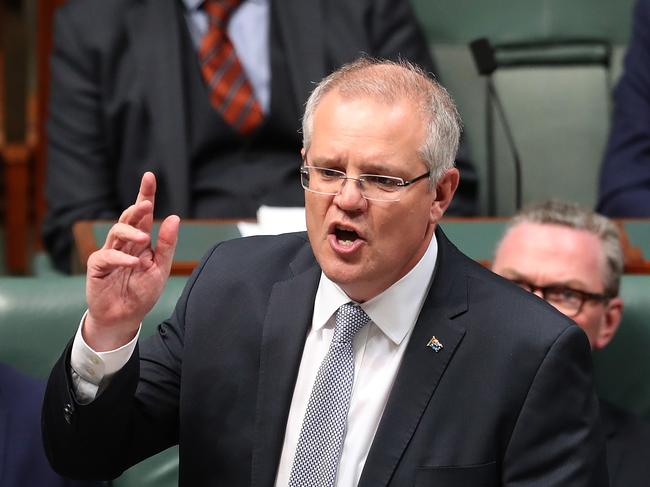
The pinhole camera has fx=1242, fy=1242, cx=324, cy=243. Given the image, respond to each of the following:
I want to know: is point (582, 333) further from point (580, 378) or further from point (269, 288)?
point (269, 288)

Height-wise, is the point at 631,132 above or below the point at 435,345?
below

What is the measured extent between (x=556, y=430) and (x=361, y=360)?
0.17 metres

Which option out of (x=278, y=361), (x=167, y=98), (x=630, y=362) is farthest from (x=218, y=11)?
(x=278, y=361)

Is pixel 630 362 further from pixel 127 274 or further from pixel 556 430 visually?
pixel 127 274

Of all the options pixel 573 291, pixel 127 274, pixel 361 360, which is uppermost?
pixel 127 274

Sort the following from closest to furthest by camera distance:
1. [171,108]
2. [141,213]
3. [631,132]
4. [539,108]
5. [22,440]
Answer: [141,213] < [22,440] < [171,108] < [631,132] < [539,108]

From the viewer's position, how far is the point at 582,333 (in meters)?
0.99

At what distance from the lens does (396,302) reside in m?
1.03

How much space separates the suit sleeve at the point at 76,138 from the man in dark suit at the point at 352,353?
0.80 metres

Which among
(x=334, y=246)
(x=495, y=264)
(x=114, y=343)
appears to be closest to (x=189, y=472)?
(x=114, y=343)

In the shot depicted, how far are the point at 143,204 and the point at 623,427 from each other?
2.03 feet

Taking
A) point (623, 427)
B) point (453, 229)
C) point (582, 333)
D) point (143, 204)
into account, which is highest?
point (143, 204)

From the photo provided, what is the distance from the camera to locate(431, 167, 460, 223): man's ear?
1.00 meters

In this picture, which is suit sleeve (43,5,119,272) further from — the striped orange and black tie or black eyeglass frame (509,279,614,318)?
black eyeglass frame (509,279,614,318)
